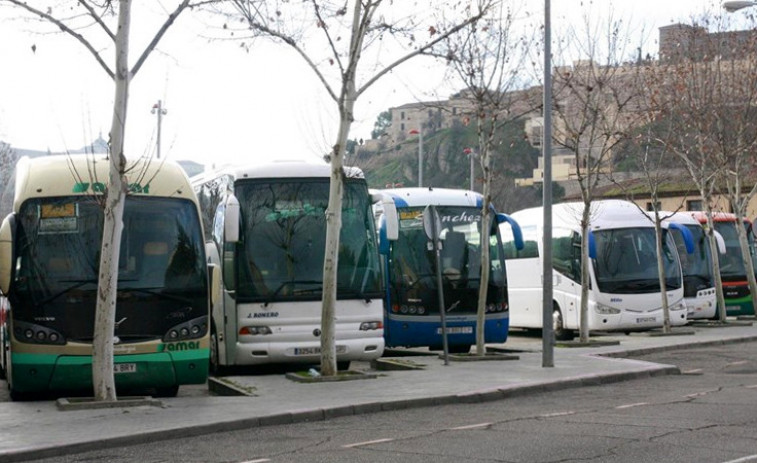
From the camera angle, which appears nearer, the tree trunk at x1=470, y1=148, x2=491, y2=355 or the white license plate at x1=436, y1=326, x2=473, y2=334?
the tree trunk at x1=470, y1=148, x2=491, y2=355

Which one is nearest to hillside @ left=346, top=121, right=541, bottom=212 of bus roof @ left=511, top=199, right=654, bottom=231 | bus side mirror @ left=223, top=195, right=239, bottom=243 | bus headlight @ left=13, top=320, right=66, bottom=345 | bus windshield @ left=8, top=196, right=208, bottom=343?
bus roof @ left=511, top=199, right=654, bottom=231

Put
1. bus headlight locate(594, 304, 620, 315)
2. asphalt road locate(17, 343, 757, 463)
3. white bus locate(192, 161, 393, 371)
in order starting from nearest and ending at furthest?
asphalt road locate(17, 343, 757, 463)
white bus locate(192, 161, 393, 371)
bus headlight locate(594, 304, 620, 315)

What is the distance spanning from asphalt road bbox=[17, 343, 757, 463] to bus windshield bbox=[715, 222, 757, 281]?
2166cm

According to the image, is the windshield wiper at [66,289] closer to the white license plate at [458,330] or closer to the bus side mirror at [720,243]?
the white license plate at [458,330]

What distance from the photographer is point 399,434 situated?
503 inches

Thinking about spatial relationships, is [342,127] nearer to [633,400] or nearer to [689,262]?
[633,400]

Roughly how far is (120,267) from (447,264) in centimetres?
997

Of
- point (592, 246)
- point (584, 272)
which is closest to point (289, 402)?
point (584, 272)

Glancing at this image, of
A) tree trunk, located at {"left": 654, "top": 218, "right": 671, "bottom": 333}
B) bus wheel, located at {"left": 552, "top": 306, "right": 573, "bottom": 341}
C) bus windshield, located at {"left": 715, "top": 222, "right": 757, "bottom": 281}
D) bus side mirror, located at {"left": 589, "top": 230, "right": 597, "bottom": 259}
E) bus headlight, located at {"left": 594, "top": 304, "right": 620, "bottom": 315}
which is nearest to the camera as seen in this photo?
bus side mirror, located at {"left": 589, "top": 230, "right": 597, "bottom": 259}

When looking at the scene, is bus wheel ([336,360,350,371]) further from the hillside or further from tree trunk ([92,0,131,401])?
the hillside

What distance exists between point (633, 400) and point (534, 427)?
322 cm

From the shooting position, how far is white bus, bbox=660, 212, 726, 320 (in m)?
34.9

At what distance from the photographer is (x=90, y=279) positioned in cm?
1600

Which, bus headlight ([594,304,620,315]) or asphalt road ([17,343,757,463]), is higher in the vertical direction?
bus headlight ([594,304,620,315])
